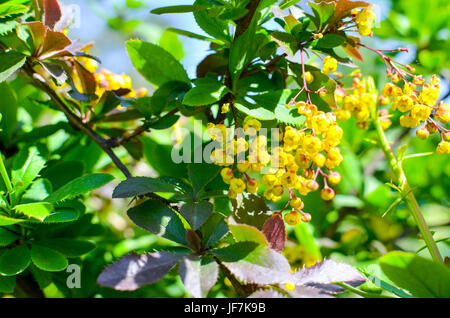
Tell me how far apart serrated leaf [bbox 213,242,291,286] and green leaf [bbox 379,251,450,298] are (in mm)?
147

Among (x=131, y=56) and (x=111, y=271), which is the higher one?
(x=131, y=56)

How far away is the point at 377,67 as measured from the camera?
1729 millimetres

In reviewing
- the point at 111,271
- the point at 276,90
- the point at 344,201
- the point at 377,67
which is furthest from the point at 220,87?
the point at 377,67

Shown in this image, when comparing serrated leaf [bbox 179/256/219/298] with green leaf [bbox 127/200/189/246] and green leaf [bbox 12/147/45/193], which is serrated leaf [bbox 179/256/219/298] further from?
green leaf [bbox 12/147/45/193]

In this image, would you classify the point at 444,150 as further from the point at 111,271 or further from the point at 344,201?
the point at 111,271

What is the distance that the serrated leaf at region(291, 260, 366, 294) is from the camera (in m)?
0.68

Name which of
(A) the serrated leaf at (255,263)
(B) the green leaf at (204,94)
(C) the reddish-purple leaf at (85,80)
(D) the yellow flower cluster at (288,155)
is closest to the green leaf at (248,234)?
(A) the serrated leaf at (255,263)

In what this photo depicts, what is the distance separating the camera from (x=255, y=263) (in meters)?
0.66

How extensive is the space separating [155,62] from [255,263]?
0.55 metres

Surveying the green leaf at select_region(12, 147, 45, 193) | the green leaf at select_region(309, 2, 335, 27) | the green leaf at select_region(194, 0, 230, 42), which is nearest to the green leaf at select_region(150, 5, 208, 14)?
the green leaf at select_region(194, 0, 230, 42)

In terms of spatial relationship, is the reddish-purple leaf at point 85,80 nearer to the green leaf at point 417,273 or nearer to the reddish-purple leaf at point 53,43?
the reddish-purple leaf at point 53,43

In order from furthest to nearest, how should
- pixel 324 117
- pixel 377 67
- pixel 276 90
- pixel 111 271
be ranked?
pixel 377 67 < pixel 276 90 < pixel 324 117 < pixel 111 271
